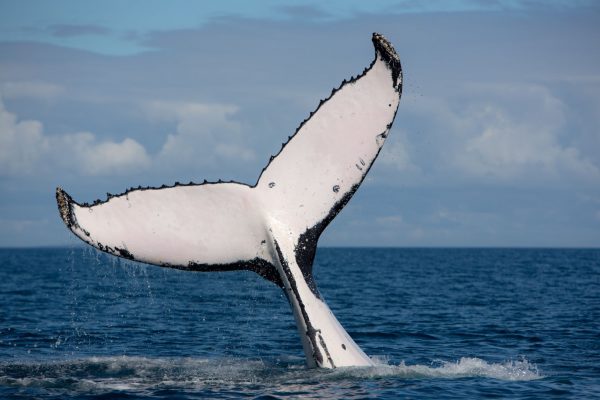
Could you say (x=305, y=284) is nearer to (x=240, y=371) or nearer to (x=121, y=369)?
(x=240, y=371)

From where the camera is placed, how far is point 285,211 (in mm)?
9391

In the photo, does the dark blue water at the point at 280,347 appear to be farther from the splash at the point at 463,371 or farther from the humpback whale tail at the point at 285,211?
the humpback whale tail at the point at 285,211

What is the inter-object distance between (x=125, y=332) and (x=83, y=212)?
1067 cm

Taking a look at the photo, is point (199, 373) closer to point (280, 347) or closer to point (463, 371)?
point (463, 371)

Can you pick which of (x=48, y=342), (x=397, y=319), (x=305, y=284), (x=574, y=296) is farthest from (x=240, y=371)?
(x=574, y=296)

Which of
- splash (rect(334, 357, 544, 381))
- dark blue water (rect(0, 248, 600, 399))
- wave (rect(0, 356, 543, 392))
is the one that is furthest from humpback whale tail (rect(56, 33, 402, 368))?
splash (rect(334, 357, 544, 381))

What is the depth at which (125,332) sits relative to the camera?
18688mm

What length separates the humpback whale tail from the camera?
8.59 meters

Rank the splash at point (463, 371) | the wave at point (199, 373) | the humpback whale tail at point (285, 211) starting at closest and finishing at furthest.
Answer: the humpback whale tail at point (285, 211)
the wave at point (199, 373)
the splash at point (463, 371)

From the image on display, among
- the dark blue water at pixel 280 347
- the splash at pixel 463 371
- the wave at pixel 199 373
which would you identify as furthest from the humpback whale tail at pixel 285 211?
the splash at pixel 463 371

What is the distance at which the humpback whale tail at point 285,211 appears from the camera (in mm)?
8586

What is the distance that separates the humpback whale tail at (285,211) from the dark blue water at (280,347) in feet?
1.75

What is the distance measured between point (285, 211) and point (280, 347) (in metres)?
7.19

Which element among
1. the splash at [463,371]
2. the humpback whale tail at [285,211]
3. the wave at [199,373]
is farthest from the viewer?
the splash at [463,371]
